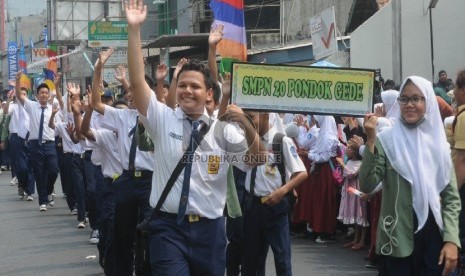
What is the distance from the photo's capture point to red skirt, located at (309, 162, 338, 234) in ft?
40.2

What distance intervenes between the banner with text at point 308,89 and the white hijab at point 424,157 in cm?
109

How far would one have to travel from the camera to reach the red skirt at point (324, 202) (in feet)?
40.2

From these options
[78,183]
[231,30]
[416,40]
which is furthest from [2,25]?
[231,30]

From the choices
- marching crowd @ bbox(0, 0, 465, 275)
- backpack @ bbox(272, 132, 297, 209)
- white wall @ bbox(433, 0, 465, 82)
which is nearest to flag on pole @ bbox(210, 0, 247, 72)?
marching crowd @ bbox(0, 0, 465, 275)

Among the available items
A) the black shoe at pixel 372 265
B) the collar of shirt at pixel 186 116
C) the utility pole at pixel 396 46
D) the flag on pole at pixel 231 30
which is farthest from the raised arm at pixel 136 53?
the utility pole at pixel 396 46

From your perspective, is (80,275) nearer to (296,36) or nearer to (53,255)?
(53,255)

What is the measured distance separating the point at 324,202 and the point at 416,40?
25.6 feet

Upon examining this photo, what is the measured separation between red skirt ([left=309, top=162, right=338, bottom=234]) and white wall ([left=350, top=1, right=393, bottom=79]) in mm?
7611

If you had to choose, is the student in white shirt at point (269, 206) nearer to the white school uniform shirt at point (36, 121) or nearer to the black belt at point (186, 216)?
the black belt at point (186, 216)

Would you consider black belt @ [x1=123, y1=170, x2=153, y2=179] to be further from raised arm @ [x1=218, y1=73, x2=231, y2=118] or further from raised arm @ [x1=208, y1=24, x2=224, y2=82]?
raised arm @ [x1=218, y1=73, x2=231, y2=118]

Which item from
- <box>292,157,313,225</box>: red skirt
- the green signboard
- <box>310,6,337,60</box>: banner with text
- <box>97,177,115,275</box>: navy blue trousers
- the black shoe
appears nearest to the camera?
<box>97,177,115,275</box>: navy blue trousers

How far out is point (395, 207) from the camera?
552cm

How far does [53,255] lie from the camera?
11.2 meters

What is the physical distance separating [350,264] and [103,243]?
2784 millimetres
